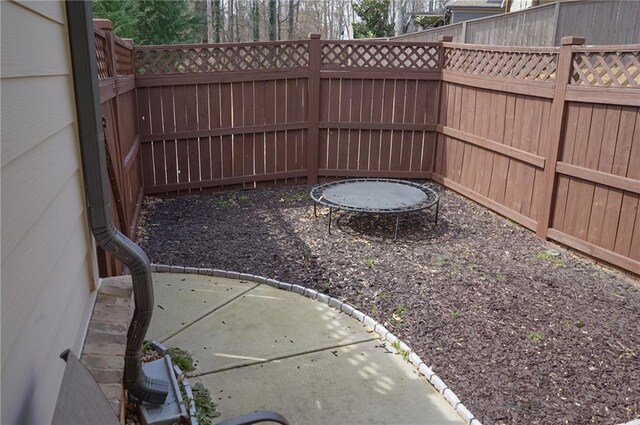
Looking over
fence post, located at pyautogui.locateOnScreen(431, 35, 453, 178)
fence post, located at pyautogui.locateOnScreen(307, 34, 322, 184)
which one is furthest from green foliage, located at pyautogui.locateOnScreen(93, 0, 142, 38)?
fence post, located at pyautogui.locateOnScreen(431, 35, 453, 178)

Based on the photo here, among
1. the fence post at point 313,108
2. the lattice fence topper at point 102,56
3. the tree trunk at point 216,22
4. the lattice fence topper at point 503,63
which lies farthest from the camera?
the tree trunk at point 216,22

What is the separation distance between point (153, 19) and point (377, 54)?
909cm

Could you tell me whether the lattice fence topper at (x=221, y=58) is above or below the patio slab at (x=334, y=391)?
above

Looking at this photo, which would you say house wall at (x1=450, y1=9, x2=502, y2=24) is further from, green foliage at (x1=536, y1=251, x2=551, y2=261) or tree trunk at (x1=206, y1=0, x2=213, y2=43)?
green foliage at (x1=536, y1=251, x2=551, y2=261)

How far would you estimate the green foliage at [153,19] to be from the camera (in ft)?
41.0

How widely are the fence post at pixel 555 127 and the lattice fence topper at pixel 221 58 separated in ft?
11.3

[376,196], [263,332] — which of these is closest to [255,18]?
[376,196]

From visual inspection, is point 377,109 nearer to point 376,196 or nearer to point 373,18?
point 376,196

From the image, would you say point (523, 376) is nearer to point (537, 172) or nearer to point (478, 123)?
point (537, 172)

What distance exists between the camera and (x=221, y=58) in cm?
696

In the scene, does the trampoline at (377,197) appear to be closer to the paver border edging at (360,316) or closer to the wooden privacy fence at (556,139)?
the wooden privacy fence at (556,139)

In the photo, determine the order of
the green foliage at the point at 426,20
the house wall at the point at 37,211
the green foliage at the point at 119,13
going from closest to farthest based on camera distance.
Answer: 1. the house wall at the point at 37,211
2. the green foliage at the point at 119,13
3. the green foliage at the point at 426,20

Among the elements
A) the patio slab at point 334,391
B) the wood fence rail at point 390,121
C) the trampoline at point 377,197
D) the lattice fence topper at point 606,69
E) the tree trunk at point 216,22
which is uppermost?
the tree trunk at point 216,22

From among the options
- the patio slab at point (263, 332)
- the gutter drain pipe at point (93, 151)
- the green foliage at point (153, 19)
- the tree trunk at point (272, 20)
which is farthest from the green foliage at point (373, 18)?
the gutter drain pipe at point (93, 151)
